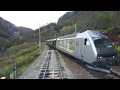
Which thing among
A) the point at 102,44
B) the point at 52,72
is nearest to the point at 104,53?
the point at 102,44

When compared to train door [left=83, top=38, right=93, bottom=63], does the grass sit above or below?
below

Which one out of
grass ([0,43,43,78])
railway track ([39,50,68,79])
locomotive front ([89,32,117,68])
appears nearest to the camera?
railway track ([39,50,68,79])

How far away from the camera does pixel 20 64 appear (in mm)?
35125

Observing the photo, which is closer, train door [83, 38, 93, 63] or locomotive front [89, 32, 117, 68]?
locomotive front [89, 32, 117, 68]

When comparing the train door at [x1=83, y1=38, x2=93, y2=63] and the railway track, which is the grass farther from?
the train door at [x1=83, y1=38, x2=93, y2=63]

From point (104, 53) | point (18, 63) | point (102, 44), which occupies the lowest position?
point (18, 63)

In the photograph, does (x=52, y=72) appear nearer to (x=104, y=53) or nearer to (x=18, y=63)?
(x=104, y=53)

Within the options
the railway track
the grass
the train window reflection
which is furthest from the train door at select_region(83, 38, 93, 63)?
the grass
